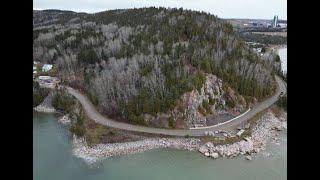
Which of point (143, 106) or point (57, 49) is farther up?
point (57, 49)

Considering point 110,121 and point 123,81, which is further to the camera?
point 123,81

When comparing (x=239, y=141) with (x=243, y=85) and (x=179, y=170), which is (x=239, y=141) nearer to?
(x=179, y=170)

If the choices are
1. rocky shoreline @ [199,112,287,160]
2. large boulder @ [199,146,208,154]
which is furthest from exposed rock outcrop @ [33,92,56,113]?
rocky shoreline @ [199,112,287,160]

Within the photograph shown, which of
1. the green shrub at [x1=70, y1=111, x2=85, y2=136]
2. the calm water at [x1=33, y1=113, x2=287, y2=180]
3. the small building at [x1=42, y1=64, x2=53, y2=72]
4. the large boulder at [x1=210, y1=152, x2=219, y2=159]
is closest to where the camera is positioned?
the calm water at [x1=33, y1=113, x2=287, y2=180]

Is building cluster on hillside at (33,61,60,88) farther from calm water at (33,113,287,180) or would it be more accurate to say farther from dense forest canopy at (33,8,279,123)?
calm water at (33,113,287,180)

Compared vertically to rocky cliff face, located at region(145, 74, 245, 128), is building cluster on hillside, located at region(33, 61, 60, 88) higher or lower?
higher
